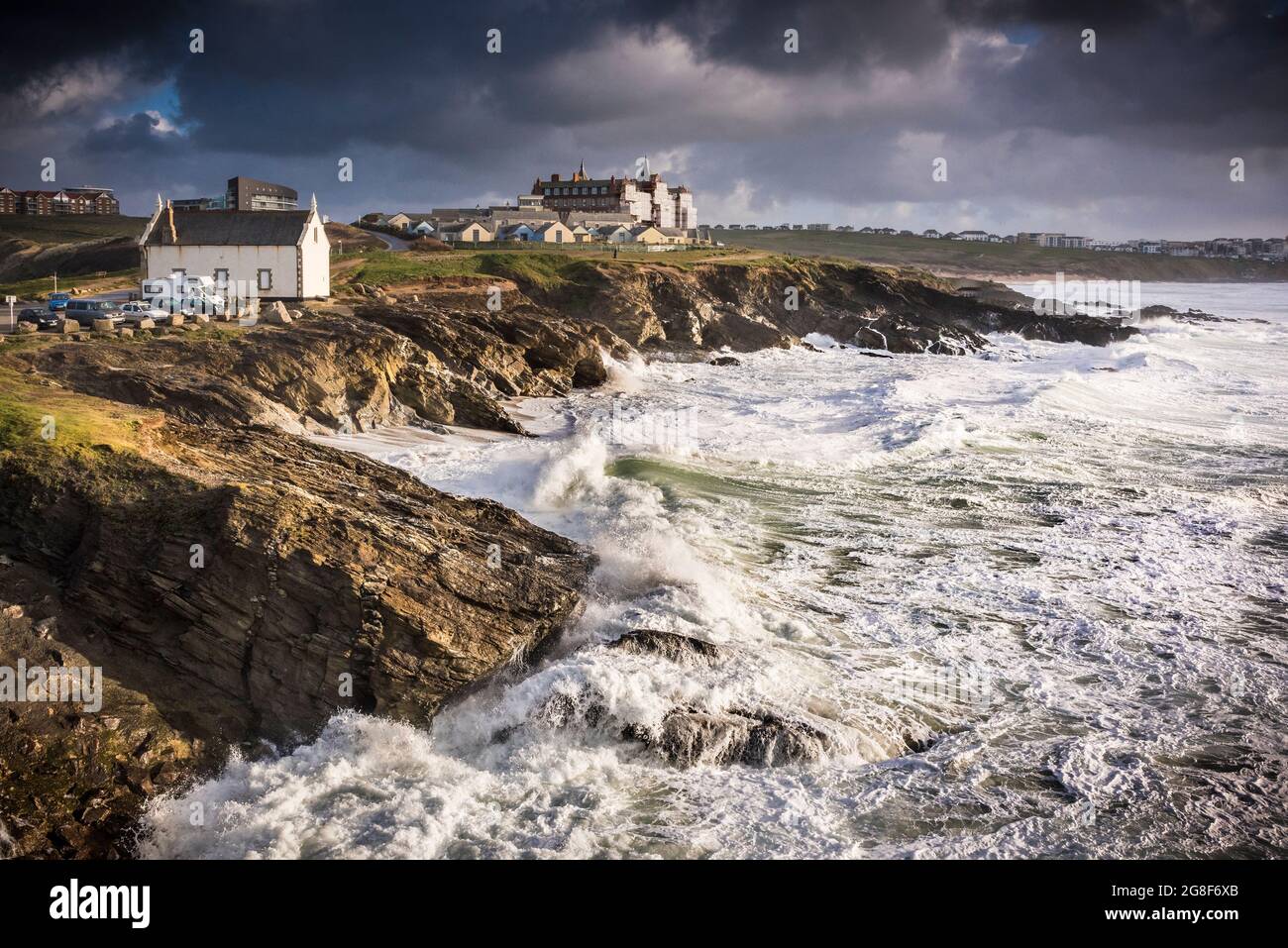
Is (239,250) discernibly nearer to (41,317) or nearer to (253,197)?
(41,317)

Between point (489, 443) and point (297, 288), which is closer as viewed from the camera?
point (489, 443)

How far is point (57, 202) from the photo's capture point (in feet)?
449

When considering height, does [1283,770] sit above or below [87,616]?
below

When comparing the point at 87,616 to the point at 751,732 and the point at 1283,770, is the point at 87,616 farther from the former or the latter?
the point at 1283,770

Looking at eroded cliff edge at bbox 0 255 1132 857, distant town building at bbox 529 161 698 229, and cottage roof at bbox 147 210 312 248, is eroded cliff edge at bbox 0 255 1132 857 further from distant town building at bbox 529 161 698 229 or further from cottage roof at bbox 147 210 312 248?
distant town building at bbox 529 161 698 229

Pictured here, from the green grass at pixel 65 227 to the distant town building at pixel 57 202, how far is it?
361 centimetres

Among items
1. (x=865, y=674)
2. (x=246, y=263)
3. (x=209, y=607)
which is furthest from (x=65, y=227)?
(x=865, y=674)

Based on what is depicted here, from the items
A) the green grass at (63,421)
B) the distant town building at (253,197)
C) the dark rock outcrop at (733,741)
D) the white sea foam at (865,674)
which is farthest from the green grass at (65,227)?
the dark rock outcrop at (733,741)

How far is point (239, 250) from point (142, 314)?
33.6ft

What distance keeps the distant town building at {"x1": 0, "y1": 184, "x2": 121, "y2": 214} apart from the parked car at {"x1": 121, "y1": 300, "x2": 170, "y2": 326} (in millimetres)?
121361

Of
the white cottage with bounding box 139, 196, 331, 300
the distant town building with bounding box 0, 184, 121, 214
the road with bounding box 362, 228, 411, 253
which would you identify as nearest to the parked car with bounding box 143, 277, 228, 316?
the white cottage with bounding box 139, 196, 331, 300

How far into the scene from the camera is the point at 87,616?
13078mm

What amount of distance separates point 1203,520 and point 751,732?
16561mm
